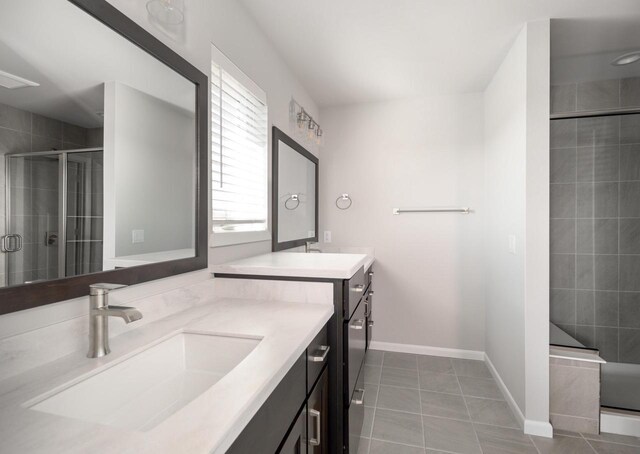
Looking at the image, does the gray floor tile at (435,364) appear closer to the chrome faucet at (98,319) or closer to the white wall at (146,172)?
the white wall at (146,172)

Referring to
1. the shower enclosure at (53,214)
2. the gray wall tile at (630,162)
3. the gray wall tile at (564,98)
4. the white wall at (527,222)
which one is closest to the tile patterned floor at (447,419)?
the white wall at (527,222)

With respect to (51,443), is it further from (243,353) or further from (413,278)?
(413,278)

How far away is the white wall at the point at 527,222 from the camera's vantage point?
1.89 meters

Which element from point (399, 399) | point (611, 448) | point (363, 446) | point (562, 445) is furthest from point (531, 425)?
point (363, 446)

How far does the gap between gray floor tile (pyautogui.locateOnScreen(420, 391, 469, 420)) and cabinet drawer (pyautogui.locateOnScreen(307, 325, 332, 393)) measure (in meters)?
1.30

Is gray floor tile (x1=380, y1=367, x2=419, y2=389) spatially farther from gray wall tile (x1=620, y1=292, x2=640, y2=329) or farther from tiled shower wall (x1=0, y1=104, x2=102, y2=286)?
tiled shower wall (x1=0, y1=104, x2=102, y2=286)

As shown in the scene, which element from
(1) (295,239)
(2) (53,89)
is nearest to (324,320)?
(2) (53,89)

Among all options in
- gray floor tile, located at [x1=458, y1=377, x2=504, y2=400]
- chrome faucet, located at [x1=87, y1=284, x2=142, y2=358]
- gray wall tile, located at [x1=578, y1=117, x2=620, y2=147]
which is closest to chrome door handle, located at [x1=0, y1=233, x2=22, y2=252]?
chrome faucet, located at [x1=87, y1=284, x2=142, y2=358]

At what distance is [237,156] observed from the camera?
5.58ft

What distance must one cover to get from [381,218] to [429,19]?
5.61ft

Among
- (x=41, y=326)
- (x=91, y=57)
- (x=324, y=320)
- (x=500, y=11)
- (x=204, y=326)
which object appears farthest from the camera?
(x=500, y=11)

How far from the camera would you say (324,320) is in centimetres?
118

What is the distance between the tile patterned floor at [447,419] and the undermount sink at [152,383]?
1223 millimetres

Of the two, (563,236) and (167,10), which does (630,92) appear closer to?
(563,236)
